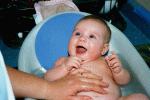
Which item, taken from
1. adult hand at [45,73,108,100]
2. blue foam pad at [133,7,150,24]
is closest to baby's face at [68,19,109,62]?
adult hand at [45,73,108,100]

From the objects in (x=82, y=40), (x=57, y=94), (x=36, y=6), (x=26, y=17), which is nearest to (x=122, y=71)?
(x=82, y=40)

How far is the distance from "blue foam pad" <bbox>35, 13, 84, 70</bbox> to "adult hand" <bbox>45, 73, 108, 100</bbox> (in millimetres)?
372

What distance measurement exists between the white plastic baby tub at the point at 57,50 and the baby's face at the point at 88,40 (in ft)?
0.59

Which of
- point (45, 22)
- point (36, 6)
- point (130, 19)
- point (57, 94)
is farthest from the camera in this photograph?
point (130, 19)

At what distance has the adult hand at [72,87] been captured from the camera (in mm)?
558

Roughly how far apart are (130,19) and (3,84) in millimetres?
1736

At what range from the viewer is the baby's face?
2.38ft

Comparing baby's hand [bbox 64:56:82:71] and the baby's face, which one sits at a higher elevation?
the baby's face

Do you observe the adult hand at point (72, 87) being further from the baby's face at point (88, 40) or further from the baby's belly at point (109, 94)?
the baby's face at point (88, 40)

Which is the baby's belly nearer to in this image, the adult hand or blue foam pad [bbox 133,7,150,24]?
the adult hand

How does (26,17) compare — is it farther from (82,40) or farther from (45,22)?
(82,40)

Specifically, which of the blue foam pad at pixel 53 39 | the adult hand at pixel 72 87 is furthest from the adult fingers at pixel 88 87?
the blue foam pad at pixel 53 39

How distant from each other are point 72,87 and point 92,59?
0.25 metres

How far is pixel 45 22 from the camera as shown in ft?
3.24
